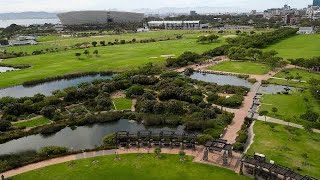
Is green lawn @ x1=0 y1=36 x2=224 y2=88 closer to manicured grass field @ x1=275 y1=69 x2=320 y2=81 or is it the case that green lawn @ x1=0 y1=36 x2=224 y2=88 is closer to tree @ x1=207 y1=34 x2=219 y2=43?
tree @ x1=207 y1=34 x2=219 y2=43

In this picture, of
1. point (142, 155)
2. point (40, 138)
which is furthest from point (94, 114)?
point (142, 155)

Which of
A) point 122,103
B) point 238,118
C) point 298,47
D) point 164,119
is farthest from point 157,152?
point 298,47

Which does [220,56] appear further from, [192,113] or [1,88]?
[1,88]

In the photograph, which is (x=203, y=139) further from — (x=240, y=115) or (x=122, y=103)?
(x=122, y=103)

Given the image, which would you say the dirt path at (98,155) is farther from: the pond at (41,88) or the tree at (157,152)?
the pond at (41,88)

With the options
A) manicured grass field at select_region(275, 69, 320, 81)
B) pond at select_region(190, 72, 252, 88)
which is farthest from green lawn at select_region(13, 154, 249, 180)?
manicured grass field at select_region(275, 69, 320, 81)

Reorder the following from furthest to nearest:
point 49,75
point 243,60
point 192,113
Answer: point 243,60, point 49,75, point 192,113
